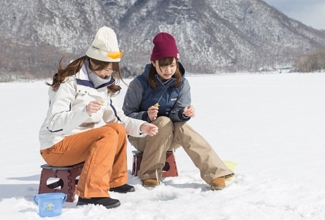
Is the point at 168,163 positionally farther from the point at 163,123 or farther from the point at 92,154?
the point at 92,154

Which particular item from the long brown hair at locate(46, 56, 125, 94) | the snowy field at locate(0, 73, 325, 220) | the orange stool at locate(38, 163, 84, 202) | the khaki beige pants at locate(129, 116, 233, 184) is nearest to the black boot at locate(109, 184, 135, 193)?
the snowy field at locate(0, 73, 325, 220)

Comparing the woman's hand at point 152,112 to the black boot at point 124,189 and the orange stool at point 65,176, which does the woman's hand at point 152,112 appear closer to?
the black boot at point 124,189

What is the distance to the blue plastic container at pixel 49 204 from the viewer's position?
263 cm

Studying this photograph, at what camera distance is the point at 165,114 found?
360cm

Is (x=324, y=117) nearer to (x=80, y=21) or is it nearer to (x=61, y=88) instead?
(x=61, y=88)

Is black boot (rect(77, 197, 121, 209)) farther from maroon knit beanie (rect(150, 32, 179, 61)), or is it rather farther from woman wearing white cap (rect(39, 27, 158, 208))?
maroon knit beanie (rect(150, 32, 179, 61))

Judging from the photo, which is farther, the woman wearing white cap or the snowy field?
the woman wearing white cap

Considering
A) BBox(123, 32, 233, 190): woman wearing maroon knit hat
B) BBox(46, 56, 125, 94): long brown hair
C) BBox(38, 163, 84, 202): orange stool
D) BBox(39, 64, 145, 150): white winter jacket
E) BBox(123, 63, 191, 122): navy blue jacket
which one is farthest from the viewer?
BBox(123, 63, 191, 122): navy blue jacket

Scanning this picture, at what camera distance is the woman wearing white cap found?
2775 millimetres

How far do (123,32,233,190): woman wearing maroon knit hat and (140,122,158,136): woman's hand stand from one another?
190 mm

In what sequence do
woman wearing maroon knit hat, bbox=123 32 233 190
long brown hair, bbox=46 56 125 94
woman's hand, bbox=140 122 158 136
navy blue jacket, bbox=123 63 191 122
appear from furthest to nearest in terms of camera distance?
navy blue jacket, bbox=123 63 191 122 < woman wearing maroon knit hat, bbox=123 32 233 190 < woman's hand, bbox=140 122 158 136 < long brown hair, bbox=46 56 125 94

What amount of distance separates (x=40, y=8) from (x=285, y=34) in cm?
8729

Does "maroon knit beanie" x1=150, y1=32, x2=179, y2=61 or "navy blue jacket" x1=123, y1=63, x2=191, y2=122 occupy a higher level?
"maroon knit beanie" x1=150, y1=32, x2=179, y2=61

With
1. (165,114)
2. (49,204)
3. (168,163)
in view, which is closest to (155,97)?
(165,114)
